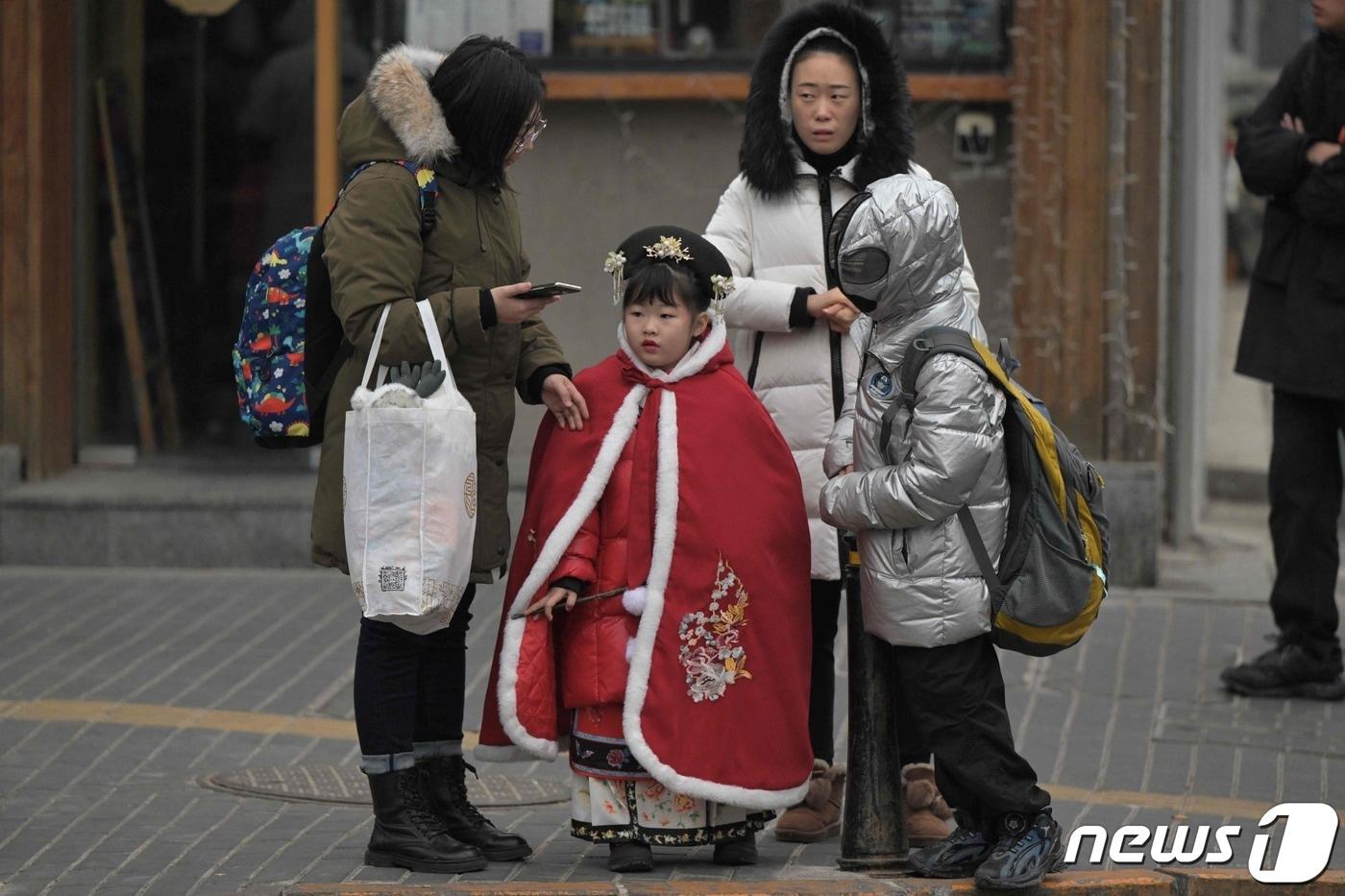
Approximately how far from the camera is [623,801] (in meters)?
4.96

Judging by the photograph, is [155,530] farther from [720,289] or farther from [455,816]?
[720,289]

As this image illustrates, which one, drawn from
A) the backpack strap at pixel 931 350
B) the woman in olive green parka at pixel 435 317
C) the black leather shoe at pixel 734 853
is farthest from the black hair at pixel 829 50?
the black leather shoe at pixel 734 853

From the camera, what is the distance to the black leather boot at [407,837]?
4.98 metres

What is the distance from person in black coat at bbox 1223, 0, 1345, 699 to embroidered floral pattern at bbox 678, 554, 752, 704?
2.79 m

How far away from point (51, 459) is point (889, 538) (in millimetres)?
5559

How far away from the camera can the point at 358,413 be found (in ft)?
15.5

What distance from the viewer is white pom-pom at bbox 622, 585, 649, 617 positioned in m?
4.89

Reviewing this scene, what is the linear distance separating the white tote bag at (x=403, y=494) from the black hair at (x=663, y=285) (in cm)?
50

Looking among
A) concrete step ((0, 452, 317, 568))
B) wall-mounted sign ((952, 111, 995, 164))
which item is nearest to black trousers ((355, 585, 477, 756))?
concrete step ((0, 452, 317, 568))

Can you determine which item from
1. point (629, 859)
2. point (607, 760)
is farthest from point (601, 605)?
point (629, 859)

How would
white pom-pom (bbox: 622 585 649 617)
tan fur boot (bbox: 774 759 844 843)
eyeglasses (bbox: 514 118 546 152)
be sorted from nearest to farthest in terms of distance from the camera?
white pom-pom (bbox: 622 585 649 617)
eyeglasses (bbox: 514 118 546 152)
tan fur boot (bbox: 774 759 844 843)

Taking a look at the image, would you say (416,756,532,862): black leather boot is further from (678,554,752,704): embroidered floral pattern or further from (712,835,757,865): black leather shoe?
(678,554,752,704): embroidered floral pattern

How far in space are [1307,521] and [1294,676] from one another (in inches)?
20.4

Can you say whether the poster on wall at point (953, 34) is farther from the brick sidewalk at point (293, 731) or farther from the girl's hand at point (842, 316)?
the girl's hand at point (842, 316)
